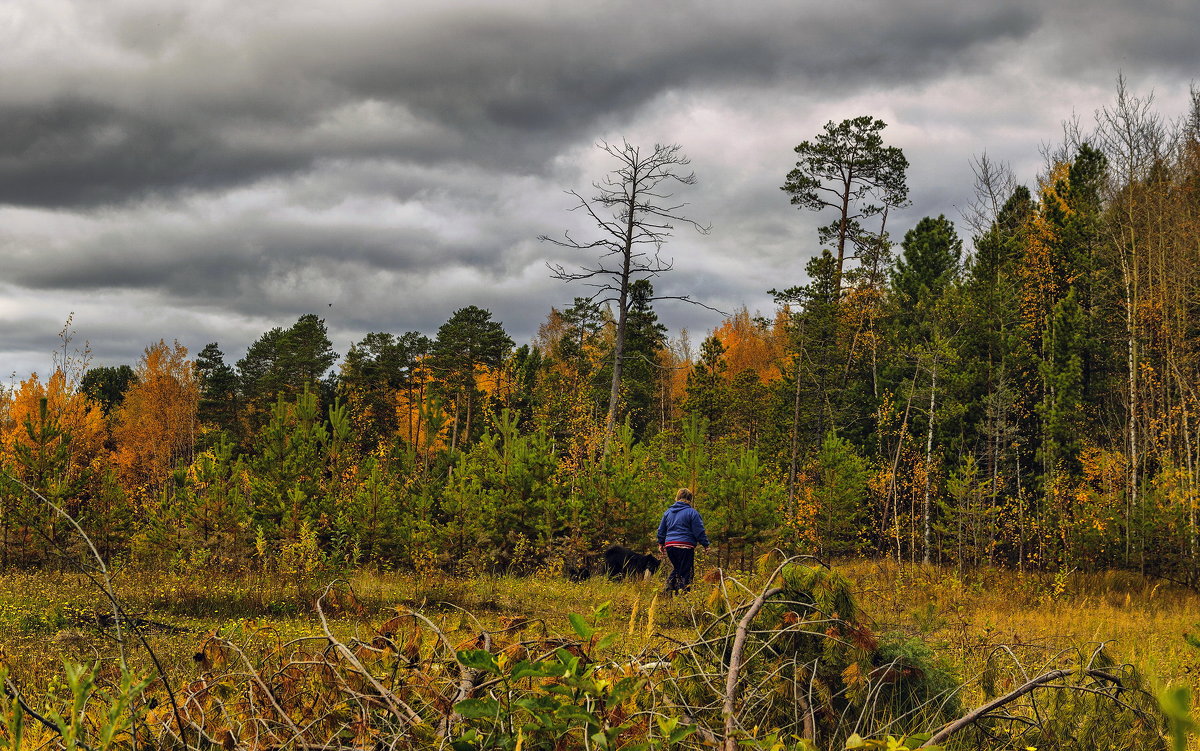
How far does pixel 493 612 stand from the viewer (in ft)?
32.4

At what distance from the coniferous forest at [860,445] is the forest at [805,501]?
105mm

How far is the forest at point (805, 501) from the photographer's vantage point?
2.45 meters

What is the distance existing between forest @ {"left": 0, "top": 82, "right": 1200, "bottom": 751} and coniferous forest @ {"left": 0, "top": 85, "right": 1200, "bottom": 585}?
0.11m

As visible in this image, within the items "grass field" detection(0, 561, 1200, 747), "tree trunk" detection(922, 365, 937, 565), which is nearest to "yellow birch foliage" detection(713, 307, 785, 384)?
"tree trunk" detection(922, 365, 937, 565)

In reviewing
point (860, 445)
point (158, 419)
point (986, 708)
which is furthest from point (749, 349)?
point (986, 708)

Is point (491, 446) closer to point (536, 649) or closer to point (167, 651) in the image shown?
point (167, 651)

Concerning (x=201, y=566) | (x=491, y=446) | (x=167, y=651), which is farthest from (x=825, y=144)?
(x=167, y=651)

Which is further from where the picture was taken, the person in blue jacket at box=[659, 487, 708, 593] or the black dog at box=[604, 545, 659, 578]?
the black dog at box=[604, 545, 659, 578]

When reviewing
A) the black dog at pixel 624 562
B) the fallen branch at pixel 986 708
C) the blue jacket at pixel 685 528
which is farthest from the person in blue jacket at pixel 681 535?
the fallen branch at pixel 986 708

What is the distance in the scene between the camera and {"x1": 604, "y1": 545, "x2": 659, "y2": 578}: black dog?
45.0 feet

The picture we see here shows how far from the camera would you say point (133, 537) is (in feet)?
43.3

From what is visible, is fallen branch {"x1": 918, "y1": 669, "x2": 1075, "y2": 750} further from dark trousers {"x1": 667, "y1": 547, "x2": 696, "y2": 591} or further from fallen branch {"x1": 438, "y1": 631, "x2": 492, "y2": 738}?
dark trousers {"x1": 667, "y1": 547, "x2": 696, "y2": 591}

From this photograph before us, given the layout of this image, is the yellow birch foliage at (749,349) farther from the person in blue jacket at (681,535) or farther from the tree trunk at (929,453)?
the person in blue jacket at (681,535)

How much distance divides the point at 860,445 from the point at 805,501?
510cm
